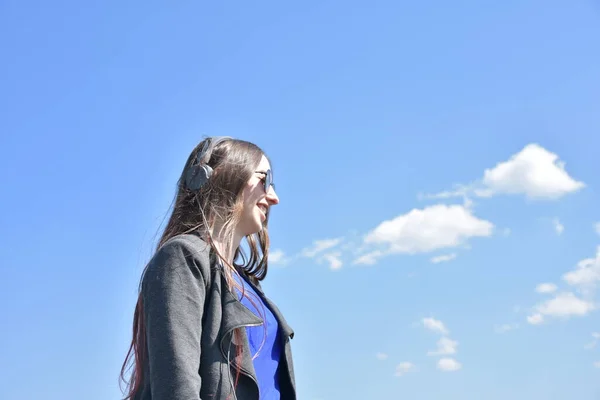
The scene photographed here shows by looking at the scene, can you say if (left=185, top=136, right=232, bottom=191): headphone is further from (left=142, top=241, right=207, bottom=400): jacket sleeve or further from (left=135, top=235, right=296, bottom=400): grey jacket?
(left=142, top=241, right=207, bottom=400): jacket sleeve

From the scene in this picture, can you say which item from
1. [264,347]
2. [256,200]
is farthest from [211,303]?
[256,200]

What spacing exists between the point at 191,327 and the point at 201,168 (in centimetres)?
101

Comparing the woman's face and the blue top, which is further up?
the woman's face

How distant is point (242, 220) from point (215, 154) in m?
0.43

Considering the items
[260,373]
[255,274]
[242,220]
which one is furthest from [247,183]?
[260,373]

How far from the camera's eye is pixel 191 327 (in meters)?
3.64

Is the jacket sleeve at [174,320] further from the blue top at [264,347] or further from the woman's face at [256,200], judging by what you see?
the woman's face at [256,200]

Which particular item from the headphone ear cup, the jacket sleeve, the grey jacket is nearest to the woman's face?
the headphone ear cup

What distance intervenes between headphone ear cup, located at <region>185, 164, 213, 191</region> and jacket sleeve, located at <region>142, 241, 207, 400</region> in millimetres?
469

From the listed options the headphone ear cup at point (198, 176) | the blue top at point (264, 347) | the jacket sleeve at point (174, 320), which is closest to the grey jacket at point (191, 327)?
the jacket sleeve at point (174, 320)

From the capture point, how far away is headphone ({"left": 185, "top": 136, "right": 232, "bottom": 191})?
4.20m

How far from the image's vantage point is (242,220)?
169 inches

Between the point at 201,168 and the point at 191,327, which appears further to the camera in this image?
the point at 201,168

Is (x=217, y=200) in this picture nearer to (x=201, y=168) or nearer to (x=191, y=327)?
(x=201, y=168)
